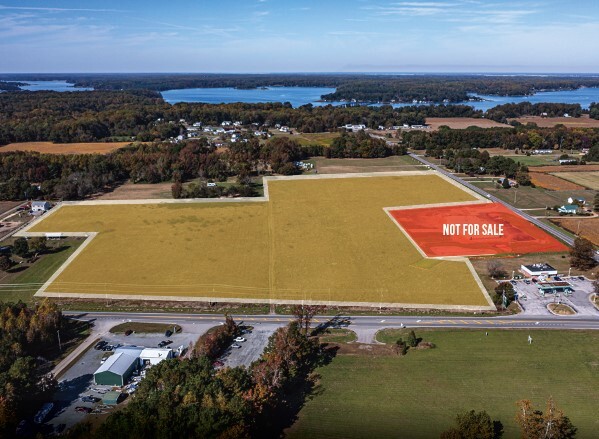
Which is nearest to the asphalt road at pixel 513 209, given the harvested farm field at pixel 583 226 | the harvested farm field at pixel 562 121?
the harvested farm field at pixel 583 226

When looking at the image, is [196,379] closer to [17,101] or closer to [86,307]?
[86,307]

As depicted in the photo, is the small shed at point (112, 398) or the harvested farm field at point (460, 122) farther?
the harvested farm field at point (460, 122)

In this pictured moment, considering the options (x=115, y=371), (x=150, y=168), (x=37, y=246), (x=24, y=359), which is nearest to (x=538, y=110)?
(x=150, y=168)

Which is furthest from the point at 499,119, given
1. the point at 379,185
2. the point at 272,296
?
the point at 272,296

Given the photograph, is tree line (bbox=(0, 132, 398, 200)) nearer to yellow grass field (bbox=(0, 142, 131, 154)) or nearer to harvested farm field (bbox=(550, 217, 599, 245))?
yellow grass field (bbox=(0, 142, 131, 154))

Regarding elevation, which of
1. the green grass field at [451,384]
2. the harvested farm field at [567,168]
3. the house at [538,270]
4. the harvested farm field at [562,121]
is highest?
the harvested farm field at [562,121]

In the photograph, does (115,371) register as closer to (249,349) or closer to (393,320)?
(249,349)

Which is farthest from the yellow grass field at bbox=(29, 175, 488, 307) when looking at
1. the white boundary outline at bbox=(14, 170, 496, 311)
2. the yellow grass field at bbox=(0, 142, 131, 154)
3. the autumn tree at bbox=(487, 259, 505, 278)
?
the yellow grass field at bbox=(0, 142, 131, 154)

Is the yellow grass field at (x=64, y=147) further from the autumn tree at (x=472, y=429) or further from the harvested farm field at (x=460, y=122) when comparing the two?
the autumn tree at (x=472, y=429)

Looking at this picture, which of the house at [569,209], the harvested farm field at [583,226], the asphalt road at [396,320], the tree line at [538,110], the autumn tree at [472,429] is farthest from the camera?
the tree line at [538,110]
